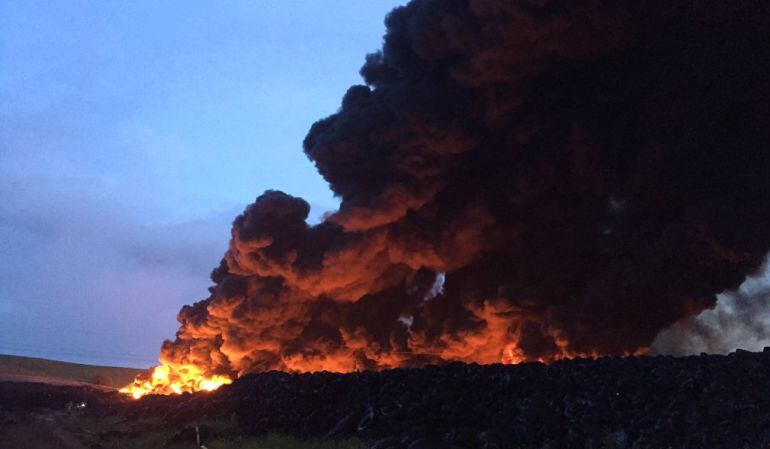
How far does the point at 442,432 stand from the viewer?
43.3 ft

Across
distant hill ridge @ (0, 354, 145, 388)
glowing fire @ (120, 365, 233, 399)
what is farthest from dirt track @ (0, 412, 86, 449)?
distant hill ridge @ (0, 354, 145, 388)

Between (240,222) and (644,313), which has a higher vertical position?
(240,222)

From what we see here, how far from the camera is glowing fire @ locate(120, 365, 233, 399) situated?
34969 mm

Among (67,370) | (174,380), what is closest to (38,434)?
(174,380)

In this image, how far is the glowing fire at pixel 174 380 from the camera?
1377 inches

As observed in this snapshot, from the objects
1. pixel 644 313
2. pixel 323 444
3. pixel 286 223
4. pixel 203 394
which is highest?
pixel 286 223

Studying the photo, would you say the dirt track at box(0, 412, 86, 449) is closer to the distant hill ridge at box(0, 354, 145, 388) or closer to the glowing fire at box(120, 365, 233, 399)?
the glowing fire at box(120, 365, 233, 399)

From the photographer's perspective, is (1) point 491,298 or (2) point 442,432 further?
(1) point 491,298

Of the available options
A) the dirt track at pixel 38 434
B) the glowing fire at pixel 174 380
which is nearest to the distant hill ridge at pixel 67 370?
the glowing fire at pixel 174 380

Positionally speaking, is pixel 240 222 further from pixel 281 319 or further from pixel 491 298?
pixel 491 298

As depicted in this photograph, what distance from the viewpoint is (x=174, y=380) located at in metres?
37.1

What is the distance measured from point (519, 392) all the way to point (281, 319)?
22.5 m

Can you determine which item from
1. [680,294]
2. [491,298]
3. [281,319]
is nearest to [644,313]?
[680,294]

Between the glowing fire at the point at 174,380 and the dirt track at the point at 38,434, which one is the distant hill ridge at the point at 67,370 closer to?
the glowing fire at the point at 174,380
